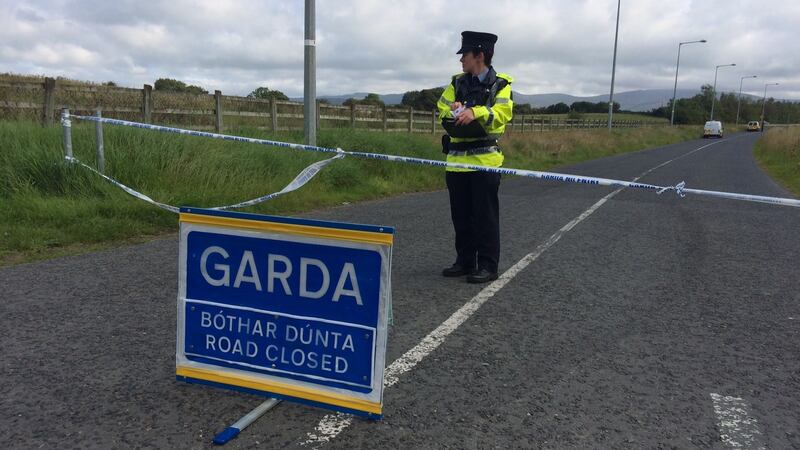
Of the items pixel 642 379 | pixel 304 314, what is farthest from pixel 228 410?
pixel 642 379

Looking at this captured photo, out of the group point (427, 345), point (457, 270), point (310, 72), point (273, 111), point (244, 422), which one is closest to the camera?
point (244, 422)

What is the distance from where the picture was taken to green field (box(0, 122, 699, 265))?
599 cm

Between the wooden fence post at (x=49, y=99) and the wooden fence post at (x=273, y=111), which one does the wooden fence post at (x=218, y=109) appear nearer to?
the wooden fence post at (x=273, y=111)

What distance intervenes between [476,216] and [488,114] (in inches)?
36.9

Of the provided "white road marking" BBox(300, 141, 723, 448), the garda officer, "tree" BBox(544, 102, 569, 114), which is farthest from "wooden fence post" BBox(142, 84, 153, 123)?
"tree" BBox(544, 102, 569, 114)

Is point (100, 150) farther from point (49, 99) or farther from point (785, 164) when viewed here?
point (785, 164)

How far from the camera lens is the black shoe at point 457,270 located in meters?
5.08

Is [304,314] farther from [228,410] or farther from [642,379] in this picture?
[642,379]

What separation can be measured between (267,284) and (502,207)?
23.3 feet

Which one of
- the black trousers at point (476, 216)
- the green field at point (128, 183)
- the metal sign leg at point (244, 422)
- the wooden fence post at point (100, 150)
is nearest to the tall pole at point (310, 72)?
the green field at point (128, 183)

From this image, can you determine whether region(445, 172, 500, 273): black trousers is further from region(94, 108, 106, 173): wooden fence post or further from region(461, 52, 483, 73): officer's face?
region(94, 108, 106, 173): wooden fence post

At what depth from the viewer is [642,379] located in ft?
10.3

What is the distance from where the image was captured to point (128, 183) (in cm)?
734

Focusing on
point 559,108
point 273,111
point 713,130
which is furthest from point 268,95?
point 559,108
